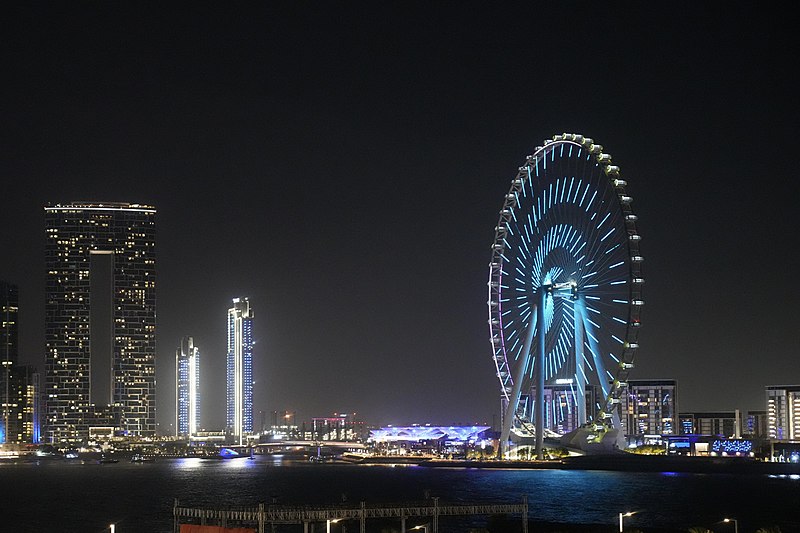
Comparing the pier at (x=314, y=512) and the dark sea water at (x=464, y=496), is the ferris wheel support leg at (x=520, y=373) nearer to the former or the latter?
the dark sea water at (x=464, y=496)

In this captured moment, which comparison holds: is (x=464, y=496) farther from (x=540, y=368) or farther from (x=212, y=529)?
(x=212, y=529)

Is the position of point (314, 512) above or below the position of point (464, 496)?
above

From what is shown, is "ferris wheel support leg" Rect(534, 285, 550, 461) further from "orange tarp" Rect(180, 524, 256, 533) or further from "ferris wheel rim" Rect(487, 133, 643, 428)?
"orange tarp" Rect(180, 524, 256, 533)

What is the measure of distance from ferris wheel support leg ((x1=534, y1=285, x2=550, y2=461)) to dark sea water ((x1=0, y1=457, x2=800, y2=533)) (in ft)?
14.4

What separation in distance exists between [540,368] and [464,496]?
28853mm

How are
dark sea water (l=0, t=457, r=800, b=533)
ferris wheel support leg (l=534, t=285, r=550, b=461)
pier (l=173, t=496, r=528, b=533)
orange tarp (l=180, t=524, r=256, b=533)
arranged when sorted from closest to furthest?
orange tarp (l=180, t=524, r=256, b=533) < pier (l=173, t=496, r=528, b=533) < dark sea water (l=0, t=457, r=800, b=533) < ferris wheel support leg (l=534, t=285, r=550, b=461)

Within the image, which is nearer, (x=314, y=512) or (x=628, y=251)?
(x=314, y=512)

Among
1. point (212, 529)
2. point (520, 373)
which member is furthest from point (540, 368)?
point (212, 529)

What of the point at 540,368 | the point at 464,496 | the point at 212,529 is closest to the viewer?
the point at 212,529

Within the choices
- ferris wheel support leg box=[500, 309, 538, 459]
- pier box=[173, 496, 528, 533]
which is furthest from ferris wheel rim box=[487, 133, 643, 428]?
→ pier box=[173, 496, 528, 533]

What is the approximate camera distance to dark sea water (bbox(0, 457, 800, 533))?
107188mm

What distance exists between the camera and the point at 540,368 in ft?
523

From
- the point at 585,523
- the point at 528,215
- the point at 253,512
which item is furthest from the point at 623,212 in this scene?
the point at 253,512

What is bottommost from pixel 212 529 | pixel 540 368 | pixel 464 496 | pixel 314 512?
pixel 464 496
